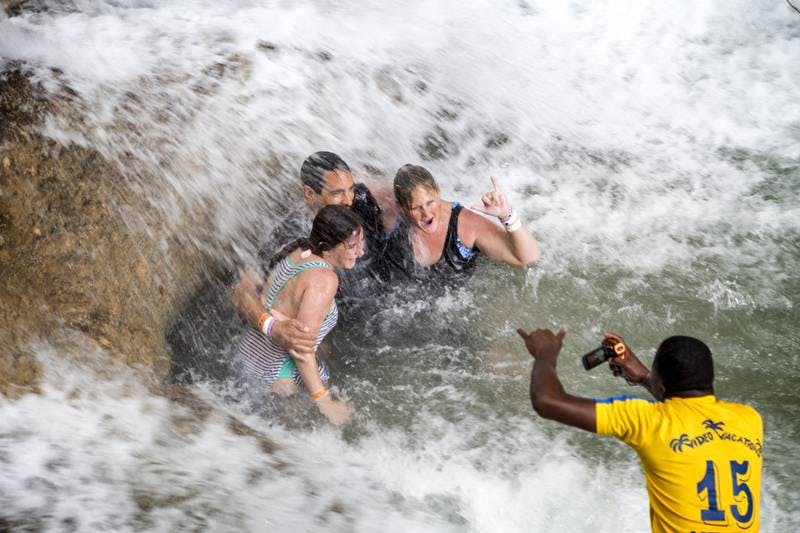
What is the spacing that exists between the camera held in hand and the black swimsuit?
1.26 m

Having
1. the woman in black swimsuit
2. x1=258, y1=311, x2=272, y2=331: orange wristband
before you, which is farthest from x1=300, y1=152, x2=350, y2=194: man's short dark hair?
x1=258, y1=311, x2=272, y2=331: orange wristband

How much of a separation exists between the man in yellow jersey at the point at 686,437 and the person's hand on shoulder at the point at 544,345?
15cm

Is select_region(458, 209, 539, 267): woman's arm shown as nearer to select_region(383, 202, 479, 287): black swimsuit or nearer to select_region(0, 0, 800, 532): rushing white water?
select_region(383, 202, 479, 287): black swimsuit

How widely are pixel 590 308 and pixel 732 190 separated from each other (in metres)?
1.83

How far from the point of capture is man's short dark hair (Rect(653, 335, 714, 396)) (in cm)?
301

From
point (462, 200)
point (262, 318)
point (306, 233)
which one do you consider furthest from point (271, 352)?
point (462, 200)

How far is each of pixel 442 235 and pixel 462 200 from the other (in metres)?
1.53

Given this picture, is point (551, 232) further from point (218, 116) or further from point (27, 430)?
point (27, 430)

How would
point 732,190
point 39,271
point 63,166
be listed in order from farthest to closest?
1. point 732,190
2. point 63,166
3. point 39,271

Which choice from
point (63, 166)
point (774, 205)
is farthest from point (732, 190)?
point (63, 166)

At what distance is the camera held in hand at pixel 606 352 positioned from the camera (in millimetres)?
3301

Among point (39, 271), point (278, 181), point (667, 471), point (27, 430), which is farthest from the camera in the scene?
point (278, 181)

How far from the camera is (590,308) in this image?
16.6 feet

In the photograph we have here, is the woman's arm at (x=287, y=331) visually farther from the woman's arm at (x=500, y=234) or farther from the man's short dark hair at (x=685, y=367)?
the man's short dark hair at (x=685, y=367)
